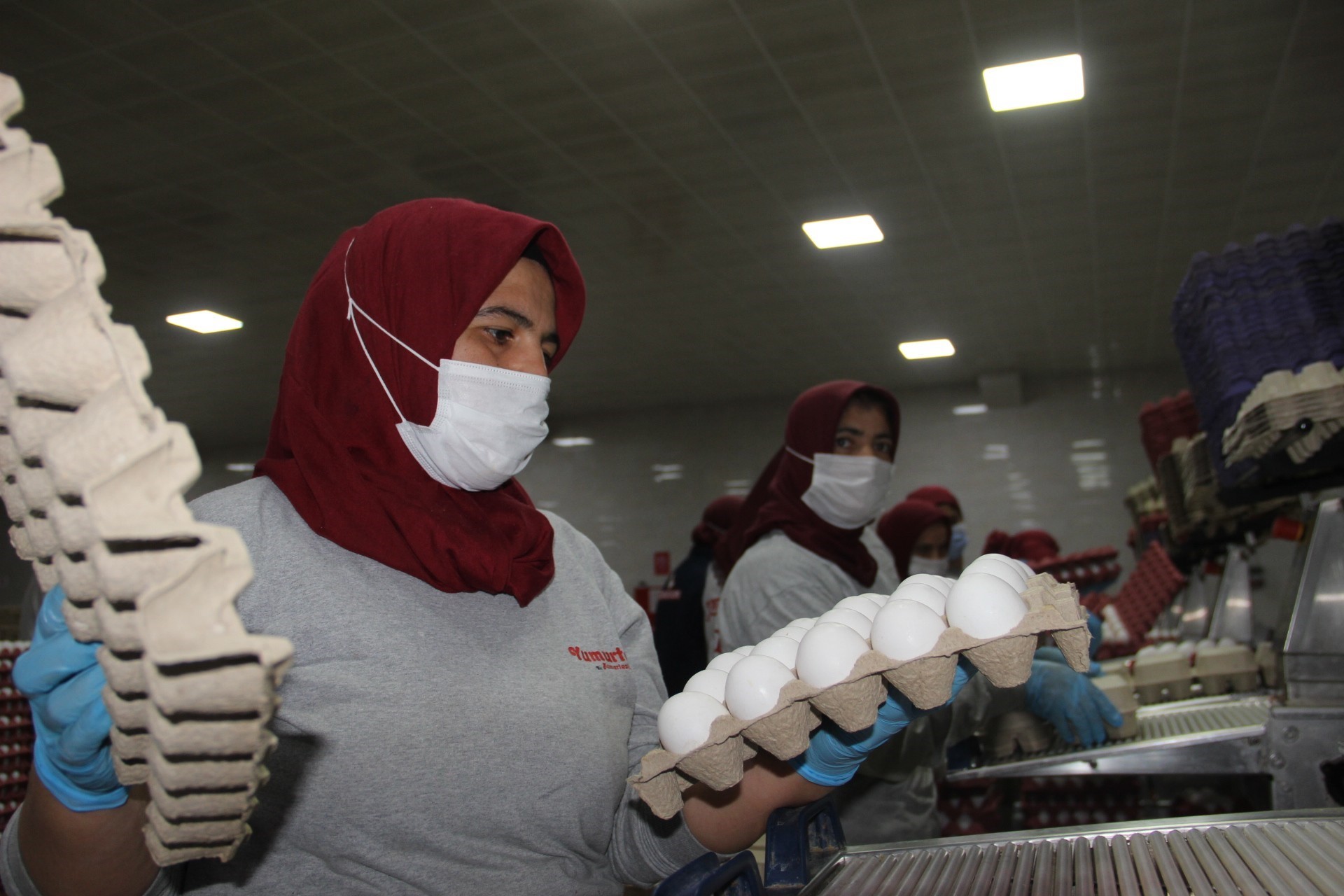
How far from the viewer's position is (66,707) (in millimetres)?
715

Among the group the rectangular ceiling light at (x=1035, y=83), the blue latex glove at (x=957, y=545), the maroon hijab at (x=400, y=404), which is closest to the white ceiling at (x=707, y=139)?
the rectangular ceiling light at (x=1035, y=83)

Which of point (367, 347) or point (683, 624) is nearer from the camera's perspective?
point (367, 347)

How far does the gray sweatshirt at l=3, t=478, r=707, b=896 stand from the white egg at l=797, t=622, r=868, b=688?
40 cm

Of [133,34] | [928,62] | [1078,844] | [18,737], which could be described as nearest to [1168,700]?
[1078,844]

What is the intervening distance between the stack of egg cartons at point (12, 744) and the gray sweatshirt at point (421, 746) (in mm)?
1632

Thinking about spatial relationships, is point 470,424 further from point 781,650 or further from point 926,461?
point 926,461

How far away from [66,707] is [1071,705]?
86.5 inches

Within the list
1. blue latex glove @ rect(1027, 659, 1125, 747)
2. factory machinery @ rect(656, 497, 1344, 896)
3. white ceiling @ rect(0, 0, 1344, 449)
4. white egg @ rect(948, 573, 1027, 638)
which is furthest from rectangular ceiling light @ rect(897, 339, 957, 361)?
white egg @ rect(948, 573, 1027, 638)

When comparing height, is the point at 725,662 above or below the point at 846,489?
below

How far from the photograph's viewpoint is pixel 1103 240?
298 inches

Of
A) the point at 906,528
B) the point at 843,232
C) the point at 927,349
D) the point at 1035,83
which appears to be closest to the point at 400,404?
the point at 906,528

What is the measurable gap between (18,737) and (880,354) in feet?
31.1

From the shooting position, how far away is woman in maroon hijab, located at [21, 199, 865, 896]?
1.06 meters

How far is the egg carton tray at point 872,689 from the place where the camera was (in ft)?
2.98
